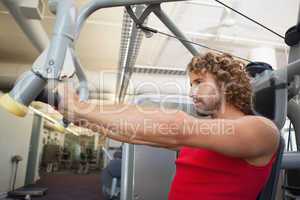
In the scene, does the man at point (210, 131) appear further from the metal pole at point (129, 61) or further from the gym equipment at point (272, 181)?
the metal pole at point (129, 61)

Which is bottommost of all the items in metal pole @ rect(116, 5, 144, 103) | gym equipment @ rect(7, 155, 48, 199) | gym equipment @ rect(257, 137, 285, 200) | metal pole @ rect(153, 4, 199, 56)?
gym equipment @ rect(7, 155, 48, 199)

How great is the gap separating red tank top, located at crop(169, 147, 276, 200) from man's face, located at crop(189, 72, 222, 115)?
16cm

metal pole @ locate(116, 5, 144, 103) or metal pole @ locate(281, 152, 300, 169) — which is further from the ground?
metal pole @ locate(116, 5, 144, 103)

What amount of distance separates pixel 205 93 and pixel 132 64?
346cm

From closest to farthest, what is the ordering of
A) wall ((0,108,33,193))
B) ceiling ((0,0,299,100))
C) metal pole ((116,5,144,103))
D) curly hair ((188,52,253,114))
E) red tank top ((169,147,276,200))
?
red tank top ((169,147,276,200))
curly hair ((188,52,253,114))
ceiling ((0,0,299,100))
metal pole ((116,5,144,103))
wall ((0,108,33,193))

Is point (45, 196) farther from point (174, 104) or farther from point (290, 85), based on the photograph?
point (290, 85)

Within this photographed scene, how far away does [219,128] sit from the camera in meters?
0.78

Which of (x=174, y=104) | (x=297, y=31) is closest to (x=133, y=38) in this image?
(x=174, y=104)

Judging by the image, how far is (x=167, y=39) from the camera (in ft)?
12.6

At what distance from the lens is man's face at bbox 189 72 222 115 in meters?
0.98

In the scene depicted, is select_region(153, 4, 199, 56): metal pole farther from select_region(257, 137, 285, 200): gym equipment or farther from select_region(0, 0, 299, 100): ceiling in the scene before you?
select_region(0, 0, 299, 100): ceiling

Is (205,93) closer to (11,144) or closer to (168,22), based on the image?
(168,22)

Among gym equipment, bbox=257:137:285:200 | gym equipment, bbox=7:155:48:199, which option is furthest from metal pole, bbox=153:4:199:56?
gym equipment, bbox=7:155:48:199

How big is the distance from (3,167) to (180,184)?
5.28 meters
